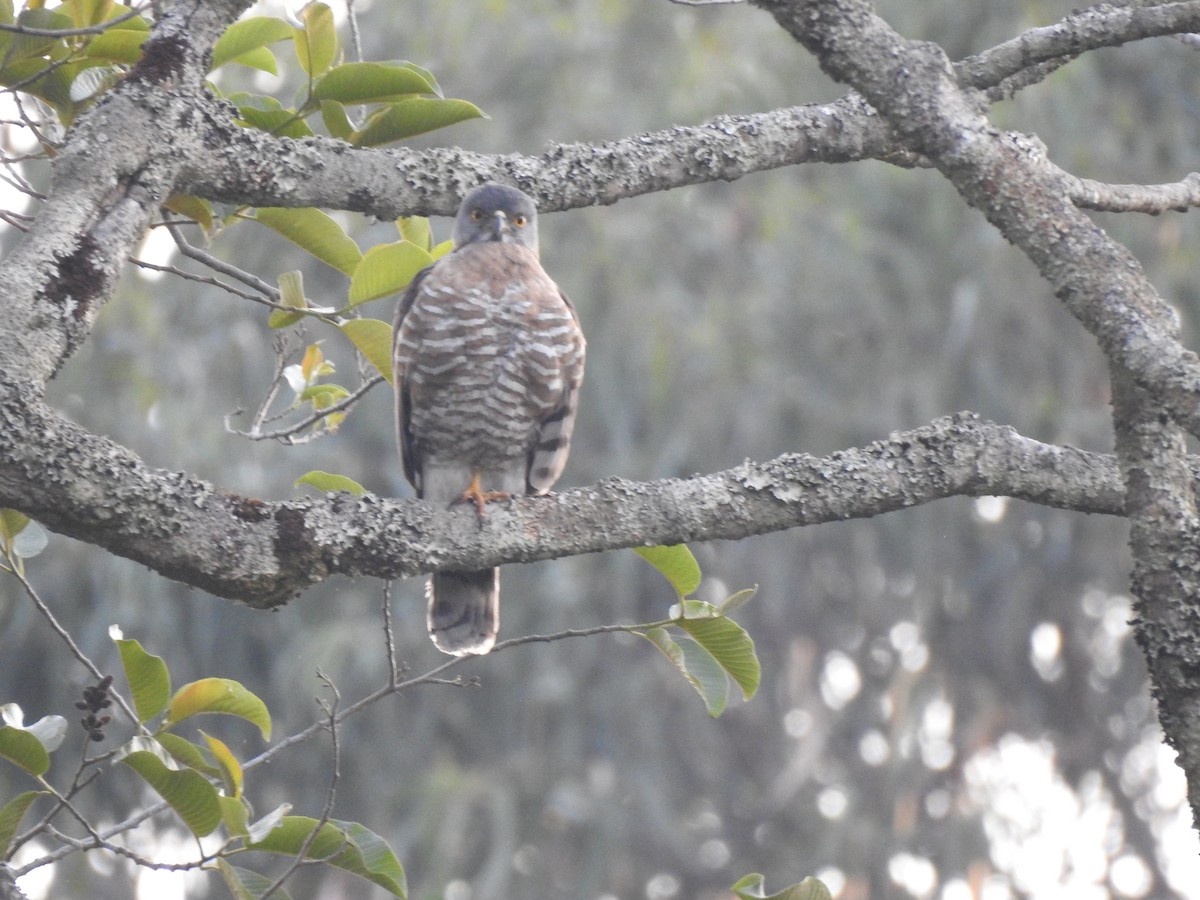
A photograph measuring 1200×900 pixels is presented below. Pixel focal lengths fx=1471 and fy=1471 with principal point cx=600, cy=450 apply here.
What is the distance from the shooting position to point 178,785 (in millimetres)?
2135

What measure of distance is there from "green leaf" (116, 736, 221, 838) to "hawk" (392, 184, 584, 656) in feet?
5.16

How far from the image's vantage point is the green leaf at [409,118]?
8.70 feet

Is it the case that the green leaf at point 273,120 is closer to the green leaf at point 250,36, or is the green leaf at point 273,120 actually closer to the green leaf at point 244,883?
the green leaf at point 250,36

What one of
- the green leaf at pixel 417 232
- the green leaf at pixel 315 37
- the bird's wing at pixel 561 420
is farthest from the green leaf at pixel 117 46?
the bird's wing at pixel 561 420

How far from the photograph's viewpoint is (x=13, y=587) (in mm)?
8516

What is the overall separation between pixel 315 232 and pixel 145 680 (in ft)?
3.25

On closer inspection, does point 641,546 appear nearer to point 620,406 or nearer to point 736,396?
point 620,406

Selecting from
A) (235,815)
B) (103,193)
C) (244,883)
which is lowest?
(244,883)

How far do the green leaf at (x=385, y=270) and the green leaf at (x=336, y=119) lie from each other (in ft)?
0.71

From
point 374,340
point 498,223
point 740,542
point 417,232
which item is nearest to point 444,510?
point 374,340

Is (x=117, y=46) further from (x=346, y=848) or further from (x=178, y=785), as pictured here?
(x=346, y=848)

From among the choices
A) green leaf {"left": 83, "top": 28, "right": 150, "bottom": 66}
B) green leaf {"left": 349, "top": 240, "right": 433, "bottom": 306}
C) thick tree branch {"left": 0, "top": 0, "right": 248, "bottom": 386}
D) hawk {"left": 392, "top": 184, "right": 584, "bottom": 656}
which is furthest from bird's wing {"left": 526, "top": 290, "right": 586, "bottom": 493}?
thick tree branch {"left": 0, "top": 0, "right": 248, "bottom": 386}

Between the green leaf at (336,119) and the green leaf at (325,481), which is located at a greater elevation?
the green leaf at (336,119)

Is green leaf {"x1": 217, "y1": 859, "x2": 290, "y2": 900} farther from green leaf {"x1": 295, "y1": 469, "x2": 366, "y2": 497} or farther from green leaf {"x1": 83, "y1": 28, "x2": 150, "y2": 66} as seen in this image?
green leaf {"x1": 83, "y1": 28, "x2": 150, "y2": 66}
